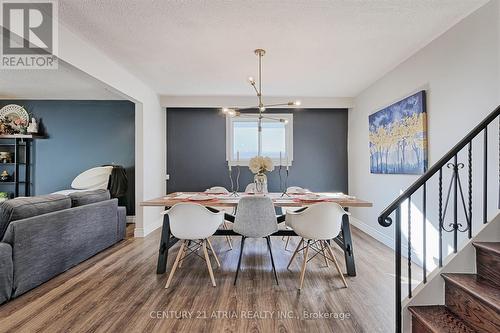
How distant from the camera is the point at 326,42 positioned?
2746 millimetres

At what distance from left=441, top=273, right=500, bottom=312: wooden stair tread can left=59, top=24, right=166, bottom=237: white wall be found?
147 inches

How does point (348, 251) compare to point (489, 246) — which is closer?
point (489, 246)

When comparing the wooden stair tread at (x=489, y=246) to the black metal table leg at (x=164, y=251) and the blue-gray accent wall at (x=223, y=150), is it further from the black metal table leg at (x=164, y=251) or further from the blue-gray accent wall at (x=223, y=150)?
the blue-gray accent wall at (x=223, y=150)

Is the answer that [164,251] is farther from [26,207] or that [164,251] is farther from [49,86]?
[49,86]

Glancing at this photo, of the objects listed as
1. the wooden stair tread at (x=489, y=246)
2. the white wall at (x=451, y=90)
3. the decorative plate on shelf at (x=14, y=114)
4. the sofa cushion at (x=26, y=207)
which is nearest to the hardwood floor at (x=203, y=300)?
the sofa cushion at (x=26, y=207)

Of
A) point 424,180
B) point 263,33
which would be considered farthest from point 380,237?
point 263,33

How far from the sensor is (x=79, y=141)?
5.18 meters

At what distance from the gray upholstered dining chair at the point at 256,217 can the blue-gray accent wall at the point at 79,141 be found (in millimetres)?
3606

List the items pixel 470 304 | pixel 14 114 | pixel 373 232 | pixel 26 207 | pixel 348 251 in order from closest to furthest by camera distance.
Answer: pixel 470 304
pixel 26 207
pixel 348 251
pixel 373 232
pixel 14 114

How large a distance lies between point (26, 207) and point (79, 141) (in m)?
3.34

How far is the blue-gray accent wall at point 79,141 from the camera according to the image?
5.17 metres

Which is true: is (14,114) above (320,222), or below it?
above

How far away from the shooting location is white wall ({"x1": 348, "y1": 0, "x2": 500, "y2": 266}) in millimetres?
2047

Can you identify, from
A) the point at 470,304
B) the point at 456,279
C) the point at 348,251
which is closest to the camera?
the point at 470,304
